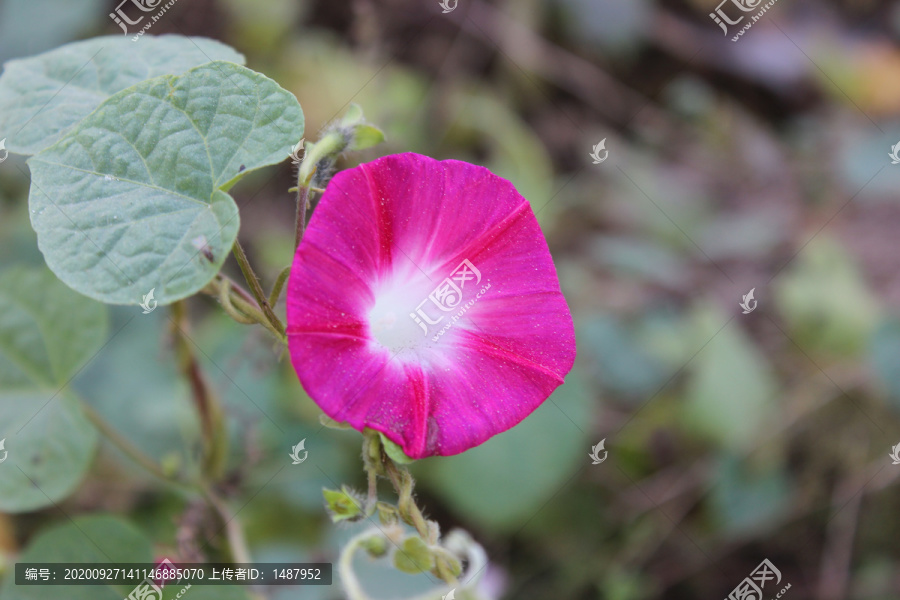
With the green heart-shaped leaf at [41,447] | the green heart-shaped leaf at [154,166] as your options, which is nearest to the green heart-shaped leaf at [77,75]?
the green heart-shaped leaf at [154,166]

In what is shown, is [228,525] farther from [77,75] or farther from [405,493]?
[77,75]

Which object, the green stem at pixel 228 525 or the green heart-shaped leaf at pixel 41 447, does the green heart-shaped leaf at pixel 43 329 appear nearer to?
the green heart-shaped leaf at pixel 41 447

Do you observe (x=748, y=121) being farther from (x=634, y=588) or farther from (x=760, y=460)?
(x=634, y=588)

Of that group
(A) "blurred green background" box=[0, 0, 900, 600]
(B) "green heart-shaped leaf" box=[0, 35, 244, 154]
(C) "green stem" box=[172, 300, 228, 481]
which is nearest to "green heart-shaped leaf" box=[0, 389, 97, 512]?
(A) "blurred green background" box=[0, 0, 900, 600]

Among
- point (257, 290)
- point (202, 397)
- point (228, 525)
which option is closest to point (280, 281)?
point (257, 290)

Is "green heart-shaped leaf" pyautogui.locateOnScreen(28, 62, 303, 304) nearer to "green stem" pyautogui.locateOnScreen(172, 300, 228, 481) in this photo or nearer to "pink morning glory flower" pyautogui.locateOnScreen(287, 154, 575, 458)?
"pink morning glory flower" pyautogui.locateOnScreen(287, 154, 575, 458)
